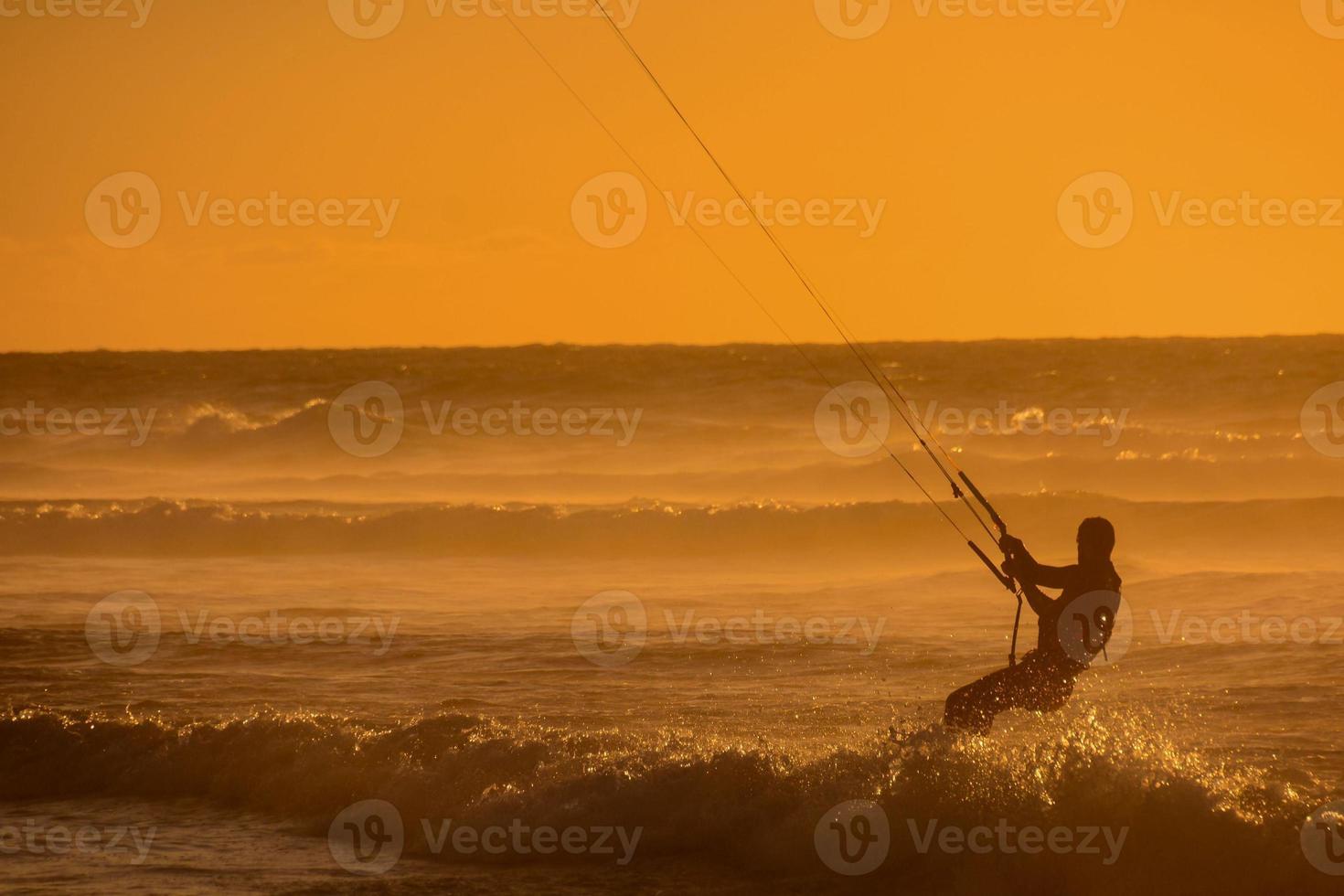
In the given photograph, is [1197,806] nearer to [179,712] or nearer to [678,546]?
[179,712]

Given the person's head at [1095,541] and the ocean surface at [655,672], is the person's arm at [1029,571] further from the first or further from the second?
the ocean surface at [655,672]

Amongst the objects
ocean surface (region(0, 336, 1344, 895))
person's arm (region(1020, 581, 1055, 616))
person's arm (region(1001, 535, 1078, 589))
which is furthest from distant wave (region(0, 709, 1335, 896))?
person's arm (region(1001, 535, 1078, 589))

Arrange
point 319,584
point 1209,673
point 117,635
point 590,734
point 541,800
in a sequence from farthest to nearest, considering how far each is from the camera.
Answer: point 319,584 → point 117,635 → point 1209,673 → point 590,734 → point 541,800

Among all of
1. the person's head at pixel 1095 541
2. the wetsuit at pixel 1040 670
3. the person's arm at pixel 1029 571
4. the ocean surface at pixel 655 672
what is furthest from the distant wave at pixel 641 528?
the person's arm at pixel 1029 571

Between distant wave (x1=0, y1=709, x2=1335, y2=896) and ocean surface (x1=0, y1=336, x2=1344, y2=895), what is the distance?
0.07 feet

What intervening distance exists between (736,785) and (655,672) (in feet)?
12.0

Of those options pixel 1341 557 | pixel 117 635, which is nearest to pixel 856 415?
pixel 1341 557

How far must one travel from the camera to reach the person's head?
8609mm

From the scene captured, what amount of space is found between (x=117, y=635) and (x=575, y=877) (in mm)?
7674

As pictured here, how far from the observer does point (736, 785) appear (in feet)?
32.4

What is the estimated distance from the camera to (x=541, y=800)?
10.1 m

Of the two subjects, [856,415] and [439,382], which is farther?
[439,382]

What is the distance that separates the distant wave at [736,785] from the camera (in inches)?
354

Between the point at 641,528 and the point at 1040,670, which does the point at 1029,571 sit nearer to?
the point at 1040,670
